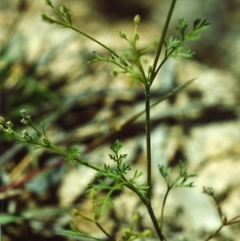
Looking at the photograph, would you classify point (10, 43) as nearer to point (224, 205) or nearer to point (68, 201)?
point (68, 201)

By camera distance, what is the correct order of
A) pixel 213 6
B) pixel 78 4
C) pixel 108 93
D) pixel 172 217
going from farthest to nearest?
1. pixel 213 6
2. pixel 78 4
3. pixel 108 93
4. pixel 172 217

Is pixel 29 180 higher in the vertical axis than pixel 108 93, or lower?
lower

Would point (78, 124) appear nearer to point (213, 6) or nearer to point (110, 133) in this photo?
point (110, 133)

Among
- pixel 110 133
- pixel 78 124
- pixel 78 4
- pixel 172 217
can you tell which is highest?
pixel 78 4

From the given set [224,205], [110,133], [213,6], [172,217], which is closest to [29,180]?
[110,133]

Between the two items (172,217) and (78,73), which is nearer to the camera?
(172,217)

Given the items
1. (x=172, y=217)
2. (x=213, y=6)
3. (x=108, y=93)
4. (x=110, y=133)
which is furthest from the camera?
(x=213, y=6)
